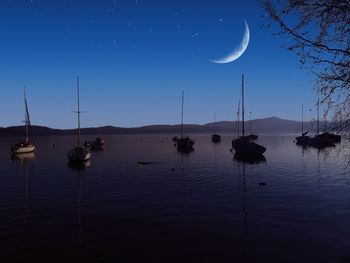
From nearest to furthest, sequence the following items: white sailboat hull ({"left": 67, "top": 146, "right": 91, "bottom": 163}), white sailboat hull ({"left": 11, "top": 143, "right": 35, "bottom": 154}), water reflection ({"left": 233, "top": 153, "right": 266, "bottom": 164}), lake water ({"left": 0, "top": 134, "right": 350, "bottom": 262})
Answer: lake water ({"left": 0, "top": 134, "right": 350, "bottom": 262}) → white sailboat hull ({"left": 67, "top": 146, "right": 91, "bottom": 163}) → water reflection ({"left": 233, "top": 153, "right": 266, "bottom": 164}) → white sailboat hull ({"left": 11, "top": 143, "right": 35, "bottom": 154})

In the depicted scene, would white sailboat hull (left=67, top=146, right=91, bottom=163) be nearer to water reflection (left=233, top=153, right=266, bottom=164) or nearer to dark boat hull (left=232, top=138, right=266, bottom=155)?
water reflection (left=233, top=153, right=266, bottom=164)

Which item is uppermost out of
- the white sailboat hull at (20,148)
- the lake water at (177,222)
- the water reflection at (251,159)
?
the white sailboat hull at (20,148)

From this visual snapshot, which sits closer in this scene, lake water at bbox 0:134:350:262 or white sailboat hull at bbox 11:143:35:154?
lake water at bbox 0:134:350:262

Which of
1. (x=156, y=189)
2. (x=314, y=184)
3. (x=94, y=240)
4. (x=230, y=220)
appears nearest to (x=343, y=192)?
(x=314, y=184)

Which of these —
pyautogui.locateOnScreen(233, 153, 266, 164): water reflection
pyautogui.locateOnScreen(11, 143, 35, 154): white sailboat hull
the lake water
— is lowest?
pyautogui.locateOnScreen(233, 153, 266, 164): water reflection

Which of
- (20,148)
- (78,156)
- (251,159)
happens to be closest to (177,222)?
(78,156)

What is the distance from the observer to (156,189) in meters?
29.8

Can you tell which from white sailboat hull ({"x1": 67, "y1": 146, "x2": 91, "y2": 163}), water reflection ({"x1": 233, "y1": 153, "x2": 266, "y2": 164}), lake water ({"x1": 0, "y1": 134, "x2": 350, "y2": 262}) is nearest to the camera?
lake water ({"x1": 0, "y1": 134, "x2": 350, "y2": 262})

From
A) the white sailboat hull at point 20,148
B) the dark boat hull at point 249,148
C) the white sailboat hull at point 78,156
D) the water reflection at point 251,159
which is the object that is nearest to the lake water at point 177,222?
the white sailboat hull at point 78,156

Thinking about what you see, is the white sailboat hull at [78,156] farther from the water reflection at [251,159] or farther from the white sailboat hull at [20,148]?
the white sailboat hull at [20,148]

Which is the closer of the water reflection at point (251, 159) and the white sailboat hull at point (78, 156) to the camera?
the white sailboat hull at point (78, 156)

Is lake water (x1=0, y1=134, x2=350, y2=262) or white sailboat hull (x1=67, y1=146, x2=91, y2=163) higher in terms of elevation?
white sailboat hull (x1=67, y1=146, x2=91, y2=163)

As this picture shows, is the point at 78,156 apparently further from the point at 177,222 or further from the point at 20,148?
the point at 177,222

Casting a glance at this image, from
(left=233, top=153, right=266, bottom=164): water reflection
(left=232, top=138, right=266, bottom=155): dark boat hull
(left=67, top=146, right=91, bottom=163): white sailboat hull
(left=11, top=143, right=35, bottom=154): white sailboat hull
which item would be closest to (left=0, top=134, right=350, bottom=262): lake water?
(left=67, top=146, right=91, bottom=163): white sailboat hull
